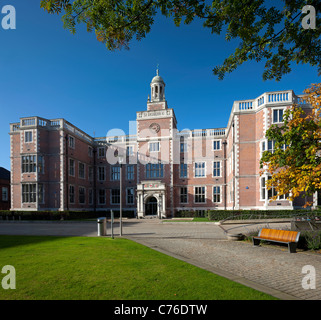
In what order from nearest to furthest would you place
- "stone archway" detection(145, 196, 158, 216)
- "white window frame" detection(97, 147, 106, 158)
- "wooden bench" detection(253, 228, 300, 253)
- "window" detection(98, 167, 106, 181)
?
"wooden bench" detection(253, 228, 300, 253)
"stone archway" detection(145, 196, 158, 216)
"window" detection(98, 167, 106, 181)
"white window frame" detection(97, 147, 106, 158)

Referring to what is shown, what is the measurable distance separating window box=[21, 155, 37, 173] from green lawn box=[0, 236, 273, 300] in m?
25.0

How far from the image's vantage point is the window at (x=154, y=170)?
34062 millimetres

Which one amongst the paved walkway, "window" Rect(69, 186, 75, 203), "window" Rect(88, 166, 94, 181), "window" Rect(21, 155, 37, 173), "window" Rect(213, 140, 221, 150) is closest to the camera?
the paved walkway

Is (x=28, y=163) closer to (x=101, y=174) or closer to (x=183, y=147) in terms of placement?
(x=101, y=174)

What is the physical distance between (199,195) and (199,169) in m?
3.83

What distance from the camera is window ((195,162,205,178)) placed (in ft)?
114

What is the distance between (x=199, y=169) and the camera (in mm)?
34906

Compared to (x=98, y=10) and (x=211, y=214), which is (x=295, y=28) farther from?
(x=211, y=214)

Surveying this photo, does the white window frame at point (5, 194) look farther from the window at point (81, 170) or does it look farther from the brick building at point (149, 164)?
the window at point (81, 170)

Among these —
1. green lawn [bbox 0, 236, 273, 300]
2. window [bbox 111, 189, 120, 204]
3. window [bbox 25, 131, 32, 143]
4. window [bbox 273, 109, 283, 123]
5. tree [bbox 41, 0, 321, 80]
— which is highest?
window [bbox 273, 109, 283, 123]

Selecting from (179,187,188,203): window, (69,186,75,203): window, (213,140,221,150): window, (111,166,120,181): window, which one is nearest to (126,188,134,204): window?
(111,166,120,181): window

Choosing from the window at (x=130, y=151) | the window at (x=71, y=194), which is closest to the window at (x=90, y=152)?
the window at (x=130, y=151)

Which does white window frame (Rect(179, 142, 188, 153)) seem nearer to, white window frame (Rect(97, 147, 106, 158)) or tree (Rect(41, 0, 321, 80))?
white window frame (Rect(97, 147, 106, 158))

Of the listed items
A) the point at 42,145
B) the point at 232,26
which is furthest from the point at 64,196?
the point at 232,26
